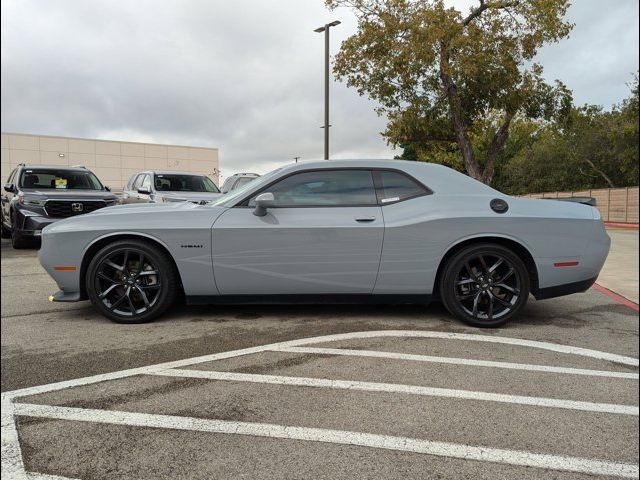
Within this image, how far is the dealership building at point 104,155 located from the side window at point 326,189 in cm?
2933

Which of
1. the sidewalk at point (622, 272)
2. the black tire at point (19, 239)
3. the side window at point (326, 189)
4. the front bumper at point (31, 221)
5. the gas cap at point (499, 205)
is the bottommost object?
the sidewalk at point (622, 272)

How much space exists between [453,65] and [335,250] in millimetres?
10290

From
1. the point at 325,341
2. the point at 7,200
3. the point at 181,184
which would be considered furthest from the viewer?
the point at 7,200

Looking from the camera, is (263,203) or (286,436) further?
(263,203)

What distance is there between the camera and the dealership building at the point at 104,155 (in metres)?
35.0

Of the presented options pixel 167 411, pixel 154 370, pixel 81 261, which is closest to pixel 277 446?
pixel 167 411

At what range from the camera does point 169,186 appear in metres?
10.7

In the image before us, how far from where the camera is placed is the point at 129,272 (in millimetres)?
4051

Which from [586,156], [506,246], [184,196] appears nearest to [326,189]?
[506,246]

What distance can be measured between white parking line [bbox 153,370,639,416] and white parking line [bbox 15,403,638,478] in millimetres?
524

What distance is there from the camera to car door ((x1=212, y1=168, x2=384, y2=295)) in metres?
3.92

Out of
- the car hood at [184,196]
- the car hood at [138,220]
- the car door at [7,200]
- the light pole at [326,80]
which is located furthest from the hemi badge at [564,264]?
the car door at [7,200]

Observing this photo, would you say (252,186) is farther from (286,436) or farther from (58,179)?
(58,179)

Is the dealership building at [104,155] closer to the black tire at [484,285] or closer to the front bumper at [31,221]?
the front bumper at [31,221]
